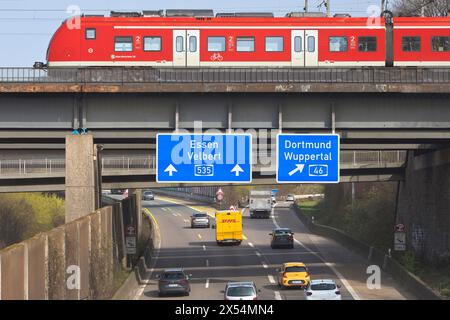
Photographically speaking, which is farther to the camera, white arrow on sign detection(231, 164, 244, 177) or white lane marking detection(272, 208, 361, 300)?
white lane marking detection(272, 208, 361, 300)

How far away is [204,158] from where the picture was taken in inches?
1315

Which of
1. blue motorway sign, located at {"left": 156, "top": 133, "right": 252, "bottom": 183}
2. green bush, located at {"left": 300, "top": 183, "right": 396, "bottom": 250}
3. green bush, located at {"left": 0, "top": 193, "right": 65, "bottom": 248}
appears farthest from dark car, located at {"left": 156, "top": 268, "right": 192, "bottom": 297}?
green bush, located at {"left": 0, "top": 193, "right": 65, "bottom": 248}

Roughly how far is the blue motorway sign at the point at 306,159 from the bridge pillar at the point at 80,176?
7.87m

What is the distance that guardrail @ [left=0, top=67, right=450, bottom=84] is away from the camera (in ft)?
114

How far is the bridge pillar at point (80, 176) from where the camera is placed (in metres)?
34.6

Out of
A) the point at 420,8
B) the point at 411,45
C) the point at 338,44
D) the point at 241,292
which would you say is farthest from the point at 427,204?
the point at 420,8

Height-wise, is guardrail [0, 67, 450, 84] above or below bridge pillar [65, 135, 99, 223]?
above

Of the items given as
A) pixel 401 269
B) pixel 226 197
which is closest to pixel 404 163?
pixel 401 269

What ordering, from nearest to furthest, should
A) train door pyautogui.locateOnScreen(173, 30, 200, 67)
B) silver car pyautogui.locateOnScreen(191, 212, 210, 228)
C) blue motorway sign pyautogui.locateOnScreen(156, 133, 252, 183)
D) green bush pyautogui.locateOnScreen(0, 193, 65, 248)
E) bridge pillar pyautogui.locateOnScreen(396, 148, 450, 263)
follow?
blue motorway sign pyautogui.locateOnScreen(156, 133, 252, 183), train door pyautogui.locateOnScreen(173, 30, 200, 67), bridge pillar pyautogui.locateOnScreen(396, 148, 450, 263), green bush pyautogui.locateOnScreen(0, 193, 65, 248), silver car pyautogui.locateOnScreen(191, 212, 210, 228)

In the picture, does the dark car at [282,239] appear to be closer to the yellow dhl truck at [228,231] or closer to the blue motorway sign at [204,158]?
the yellow dhl truck at [228,231]

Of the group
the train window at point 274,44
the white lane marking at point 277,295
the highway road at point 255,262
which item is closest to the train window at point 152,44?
the train window at point 274,44

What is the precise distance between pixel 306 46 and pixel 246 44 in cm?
273

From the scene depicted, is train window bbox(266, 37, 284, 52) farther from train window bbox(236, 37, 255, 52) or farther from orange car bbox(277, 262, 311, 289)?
orange car bbox(277, 262, 311, 289)
